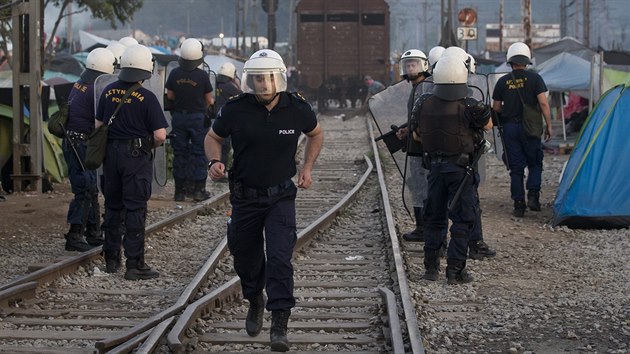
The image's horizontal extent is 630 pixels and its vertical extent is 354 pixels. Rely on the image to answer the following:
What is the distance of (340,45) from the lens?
44.2m

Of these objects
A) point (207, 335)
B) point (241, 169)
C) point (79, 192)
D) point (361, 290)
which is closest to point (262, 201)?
point (241, 169)

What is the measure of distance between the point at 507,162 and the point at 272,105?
278 inches

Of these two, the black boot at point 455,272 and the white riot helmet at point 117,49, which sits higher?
the white riot helmet at point 117,49

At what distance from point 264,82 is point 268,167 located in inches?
20.9

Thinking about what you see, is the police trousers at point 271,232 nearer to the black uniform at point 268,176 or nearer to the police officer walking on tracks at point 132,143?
the black uniform at point 268,176

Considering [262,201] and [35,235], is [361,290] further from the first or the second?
[35,235]

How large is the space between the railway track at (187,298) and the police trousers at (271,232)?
46 cm

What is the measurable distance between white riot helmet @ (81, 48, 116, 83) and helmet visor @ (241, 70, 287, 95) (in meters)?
4.07

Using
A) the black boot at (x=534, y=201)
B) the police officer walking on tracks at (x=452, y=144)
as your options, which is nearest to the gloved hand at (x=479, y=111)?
the police officer walking on tracks at (x=452, y=144)

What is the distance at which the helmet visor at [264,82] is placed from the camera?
23.5ft

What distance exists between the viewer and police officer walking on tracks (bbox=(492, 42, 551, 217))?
1350 centimetres

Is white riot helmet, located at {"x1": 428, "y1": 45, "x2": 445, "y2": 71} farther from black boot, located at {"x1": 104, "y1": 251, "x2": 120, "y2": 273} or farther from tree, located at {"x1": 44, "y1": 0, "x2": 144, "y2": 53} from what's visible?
tree, located at {"x1": 44, "y1": 0, "x2": 144, "y2": 53}

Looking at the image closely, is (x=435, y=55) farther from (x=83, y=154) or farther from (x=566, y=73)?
(x=566, y=73)

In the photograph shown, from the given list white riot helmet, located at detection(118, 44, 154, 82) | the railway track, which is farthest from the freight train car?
white riot helmet, located at detection(118, 44, 154, 82)
